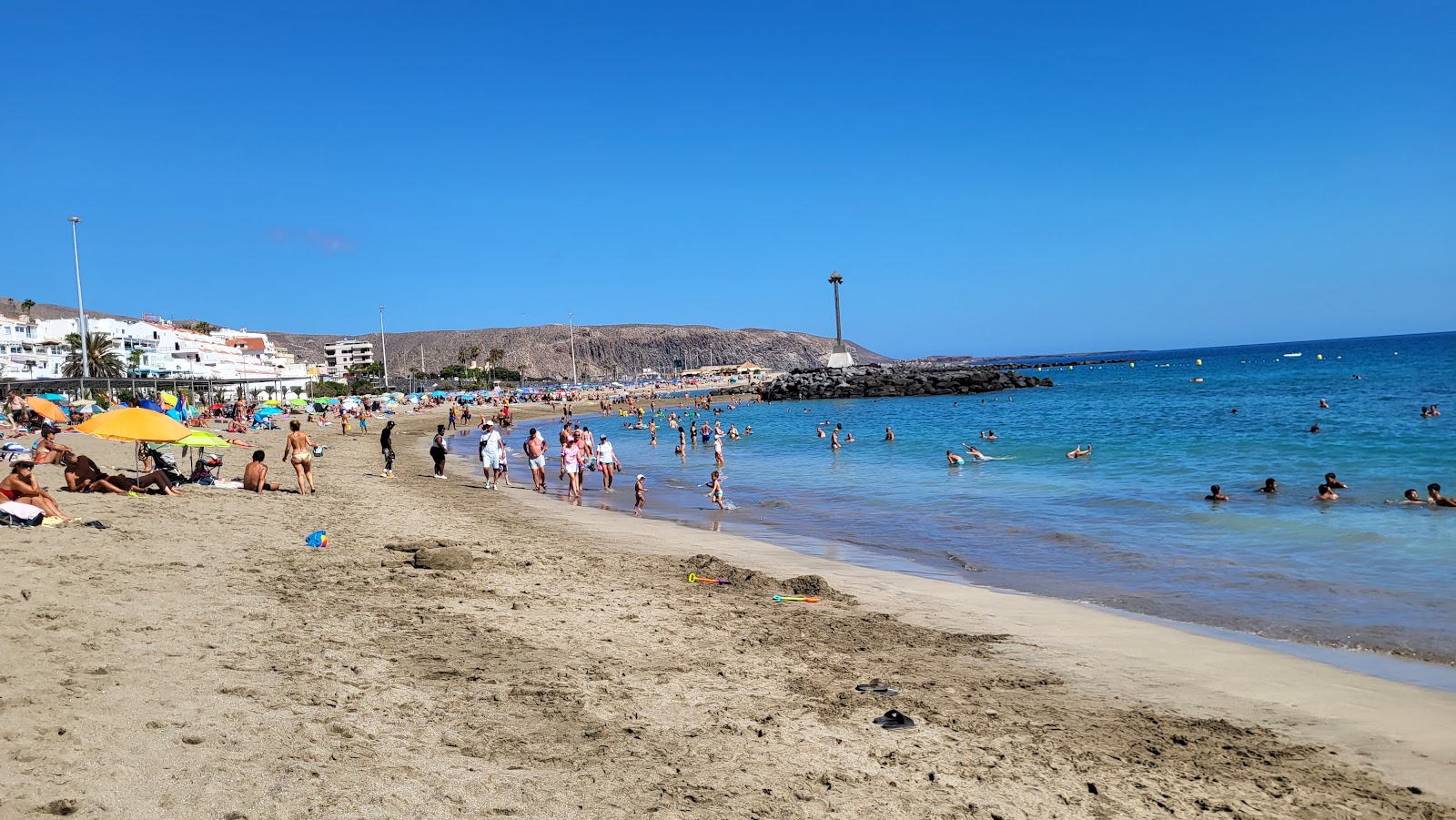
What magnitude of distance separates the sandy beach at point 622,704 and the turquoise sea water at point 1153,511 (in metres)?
1.88

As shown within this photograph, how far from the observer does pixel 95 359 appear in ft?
191

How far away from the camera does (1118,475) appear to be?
786 inches

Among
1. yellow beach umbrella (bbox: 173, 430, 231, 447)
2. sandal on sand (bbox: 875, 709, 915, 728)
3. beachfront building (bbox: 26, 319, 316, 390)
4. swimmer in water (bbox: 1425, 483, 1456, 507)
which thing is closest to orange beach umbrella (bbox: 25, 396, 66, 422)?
yellow beach umbrella (bbox: 173, 430, 231, 447)

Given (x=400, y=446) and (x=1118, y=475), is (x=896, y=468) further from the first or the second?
(x=400, y=446)

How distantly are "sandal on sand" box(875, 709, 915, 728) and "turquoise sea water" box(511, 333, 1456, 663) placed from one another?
4.68 meters

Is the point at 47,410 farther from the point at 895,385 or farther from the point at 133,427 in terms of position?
the point at 895,385

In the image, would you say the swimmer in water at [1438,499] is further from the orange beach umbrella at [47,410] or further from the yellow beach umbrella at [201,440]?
the orange beach umbrella at [47,410]

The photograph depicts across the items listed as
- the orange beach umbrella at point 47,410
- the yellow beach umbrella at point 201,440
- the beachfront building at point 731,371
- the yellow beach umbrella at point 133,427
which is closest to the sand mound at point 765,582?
the yellow beach umbrella at point 133,427

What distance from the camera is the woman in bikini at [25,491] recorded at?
927 cm

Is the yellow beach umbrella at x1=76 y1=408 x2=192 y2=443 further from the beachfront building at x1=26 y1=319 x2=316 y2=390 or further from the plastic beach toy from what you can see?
the beachfront building at x1=26 y1=319 x2=316 y2=390

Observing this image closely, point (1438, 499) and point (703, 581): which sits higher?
point (703, 581)

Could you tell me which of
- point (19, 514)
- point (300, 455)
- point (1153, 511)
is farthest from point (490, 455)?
point (1153, 511)

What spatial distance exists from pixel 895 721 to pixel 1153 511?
12.0 metres

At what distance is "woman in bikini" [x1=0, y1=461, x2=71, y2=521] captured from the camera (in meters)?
9.27
